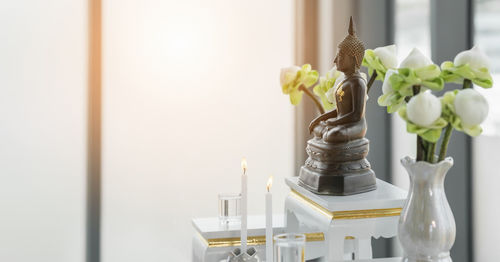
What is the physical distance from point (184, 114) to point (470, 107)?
193 cm

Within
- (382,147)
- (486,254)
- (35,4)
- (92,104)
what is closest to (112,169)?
(92,104)

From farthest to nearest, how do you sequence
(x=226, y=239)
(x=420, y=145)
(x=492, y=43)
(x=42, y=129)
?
(x=42, y=129) → (x=492, y=43) → (x=226, y=239) → (x=420, y=145)

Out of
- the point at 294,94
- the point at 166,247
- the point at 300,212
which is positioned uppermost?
the point at 294,94

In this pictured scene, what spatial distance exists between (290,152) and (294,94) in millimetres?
1239

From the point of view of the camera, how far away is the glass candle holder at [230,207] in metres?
1.77

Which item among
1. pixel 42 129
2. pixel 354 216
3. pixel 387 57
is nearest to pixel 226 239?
pixel 354 216

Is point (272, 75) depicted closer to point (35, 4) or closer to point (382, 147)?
point (382, 147)

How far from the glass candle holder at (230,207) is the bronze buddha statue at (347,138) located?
366 mm

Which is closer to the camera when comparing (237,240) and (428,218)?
(428,218)

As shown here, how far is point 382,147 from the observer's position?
2625mm

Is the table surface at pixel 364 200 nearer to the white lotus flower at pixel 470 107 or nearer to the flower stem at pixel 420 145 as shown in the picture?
the flower stem at pixel 420 145

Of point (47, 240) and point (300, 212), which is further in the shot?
point (47, 240)

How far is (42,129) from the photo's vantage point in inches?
104

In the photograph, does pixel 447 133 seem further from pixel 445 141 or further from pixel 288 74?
pixel 288 74
